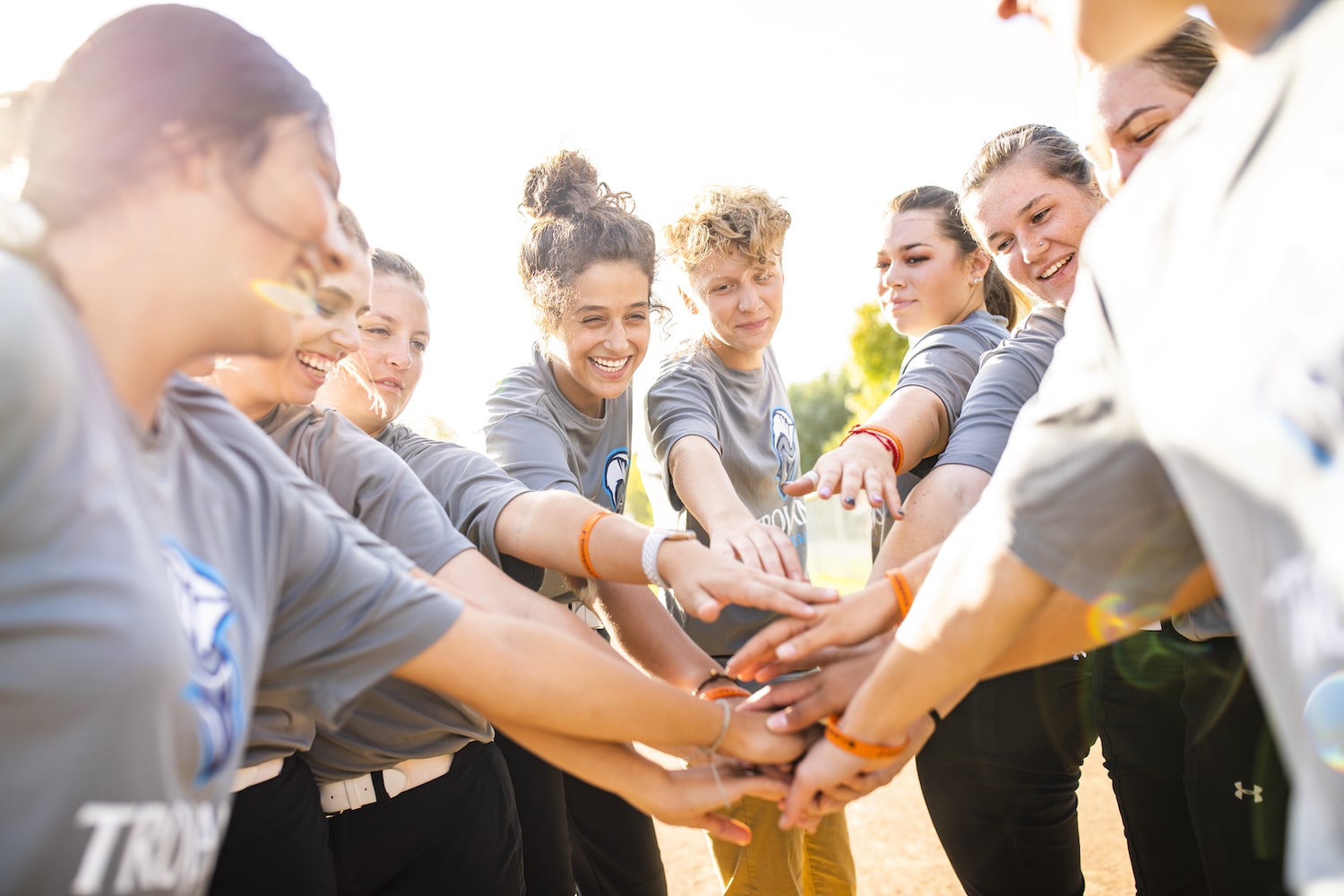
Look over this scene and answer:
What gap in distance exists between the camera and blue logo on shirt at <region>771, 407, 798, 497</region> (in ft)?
12.2

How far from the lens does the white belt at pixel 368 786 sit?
233cm

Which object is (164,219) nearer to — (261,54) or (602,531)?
(261,54)

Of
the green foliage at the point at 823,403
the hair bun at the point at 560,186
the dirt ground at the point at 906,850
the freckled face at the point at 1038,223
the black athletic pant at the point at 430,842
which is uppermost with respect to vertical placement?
the freckled face at the point at 1038,223

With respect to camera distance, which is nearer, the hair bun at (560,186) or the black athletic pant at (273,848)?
the black athletic pant at (273,848)

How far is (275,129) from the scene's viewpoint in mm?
1485

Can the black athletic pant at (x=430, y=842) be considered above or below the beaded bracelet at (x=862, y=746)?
below

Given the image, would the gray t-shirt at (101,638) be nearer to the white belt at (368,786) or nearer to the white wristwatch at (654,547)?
the white belt at (368,786)

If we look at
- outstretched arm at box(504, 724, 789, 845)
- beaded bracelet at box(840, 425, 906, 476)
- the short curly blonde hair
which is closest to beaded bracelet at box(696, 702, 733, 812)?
outstretched arm at box(504, 724, 789, 845)

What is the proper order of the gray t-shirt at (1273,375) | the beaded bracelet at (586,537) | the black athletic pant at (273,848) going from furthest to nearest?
the beaded bracelet at (586,537), the black athletic pant at (273,848), the gray t-shirt at (1273,375)

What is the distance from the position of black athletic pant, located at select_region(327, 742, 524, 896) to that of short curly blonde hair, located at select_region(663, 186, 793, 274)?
2.09 meters

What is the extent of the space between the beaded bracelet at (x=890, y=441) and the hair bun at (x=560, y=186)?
1.29 meters

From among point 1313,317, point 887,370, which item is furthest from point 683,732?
point 887,370

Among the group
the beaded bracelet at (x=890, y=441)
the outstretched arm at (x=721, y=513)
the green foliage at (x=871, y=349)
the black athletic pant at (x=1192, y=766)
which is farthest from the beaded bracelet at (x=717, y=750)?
the green foliage at (x=871, y=349)

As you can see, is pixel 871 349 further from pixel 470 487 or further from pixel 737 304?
pixel 470 487
